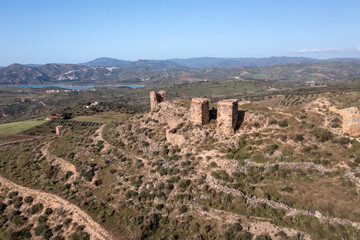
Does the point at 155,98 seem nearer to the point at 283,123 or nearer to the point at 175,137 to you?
the point at 175,137

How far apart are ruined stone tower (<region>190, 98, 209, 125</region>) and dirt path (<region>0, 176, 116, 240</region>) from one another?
15245 millimetres

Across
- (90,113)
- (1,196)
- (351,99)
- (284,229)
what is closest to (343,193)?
(284,229)

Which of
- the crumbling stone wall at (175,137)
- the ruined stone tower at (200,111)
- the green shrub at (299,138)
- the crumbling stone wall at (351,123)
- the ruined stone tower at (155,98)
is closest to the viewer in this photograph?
the crumbling stone wall at (351,123)

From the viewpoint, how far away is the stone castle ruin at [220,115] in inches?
942

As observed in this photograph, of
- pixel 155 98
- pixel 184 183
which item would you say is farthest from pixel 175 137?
pixel 155 98

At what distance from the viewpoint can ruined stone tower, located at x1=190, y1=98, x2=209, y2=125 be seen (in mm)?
25922

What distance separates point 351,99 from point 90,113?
8750 cm

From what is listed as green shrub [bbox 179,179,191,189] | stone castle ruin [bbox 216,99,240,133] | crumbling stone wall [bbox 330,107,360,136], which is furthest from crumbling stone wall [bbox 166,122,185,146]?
crumbling stone wall [bbox 330,107,360,136]

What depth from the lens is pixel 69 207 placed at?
2181 cm

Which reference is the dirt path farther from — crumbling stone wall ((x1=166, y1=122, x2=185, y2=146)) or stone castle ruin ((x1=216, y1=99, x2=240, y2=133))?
stone castle ruin ((x1=216, y1=99, x2=240, y2=133))

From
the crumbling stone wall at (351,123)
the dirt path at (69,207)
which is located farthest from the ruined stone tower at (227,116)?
the dirt path at (69,207)

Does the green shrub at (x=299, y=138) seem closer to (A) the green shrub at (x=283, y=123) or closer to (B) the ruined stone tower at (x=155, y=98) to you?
(A) the green shrub at (x=283, y=123)

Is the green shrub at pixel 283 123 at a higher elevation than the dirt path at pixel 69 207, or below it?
higher

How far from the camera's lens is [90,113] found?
8481 cm
